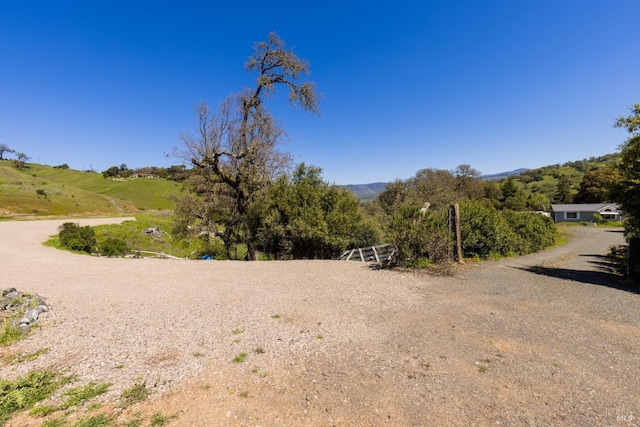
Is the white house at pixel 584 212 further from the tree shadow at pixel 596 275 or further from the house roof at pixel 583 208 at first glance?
the tree shadow at pixel 596 275

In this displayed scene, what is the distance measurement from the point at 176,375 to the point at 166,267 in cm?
795

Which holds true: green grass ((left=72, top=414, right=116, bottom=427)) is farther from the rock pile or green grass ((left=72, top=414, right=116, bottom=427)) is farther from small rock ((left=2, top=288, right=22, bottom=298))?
small rock ((left=2, top=288, right=22, bottom=298))

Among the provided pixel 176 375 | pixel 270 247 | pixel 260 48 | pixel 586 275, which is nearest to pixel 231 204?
pixel 270 247

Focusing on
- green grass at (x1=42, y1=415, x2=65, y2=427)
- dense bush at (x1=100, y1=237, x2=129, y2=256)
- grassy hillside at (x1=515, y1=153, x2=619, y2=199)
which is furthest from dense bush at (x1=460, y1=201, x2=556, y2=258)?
grassy hillside at (x1=515, y1=153, x2=619, y2=199)

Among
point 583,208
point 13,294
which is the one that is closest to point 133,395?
point 13,294

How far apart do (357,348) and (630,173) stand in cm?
867

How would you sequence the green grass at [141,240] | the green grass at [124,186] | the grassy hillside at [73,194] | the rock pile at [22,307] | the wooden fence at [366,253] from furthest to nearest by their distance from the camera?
the green grass at [124,186] → the grassy hillside at [73,194] → the green grass at [141,240] → the wooden fence at [366,253] → the rock pile at [22,307]

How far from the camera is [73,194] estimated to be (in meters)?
47.5

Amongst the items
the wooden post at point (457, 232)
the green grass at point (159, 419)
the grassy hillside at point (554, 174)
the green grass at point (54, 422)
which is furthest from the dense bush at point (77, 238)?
the grassy hillside at point (554, 174)

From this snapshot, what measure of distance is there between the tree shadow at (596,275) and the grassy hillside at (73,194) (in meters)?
18.1

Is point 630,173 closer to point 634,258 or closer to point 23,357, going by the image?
point 634,258

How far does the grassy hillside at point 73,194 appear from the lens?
36.9m

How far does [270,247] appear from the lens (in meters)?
14.4

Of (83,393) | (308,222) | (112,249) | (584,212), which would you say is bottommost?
(584,212)
